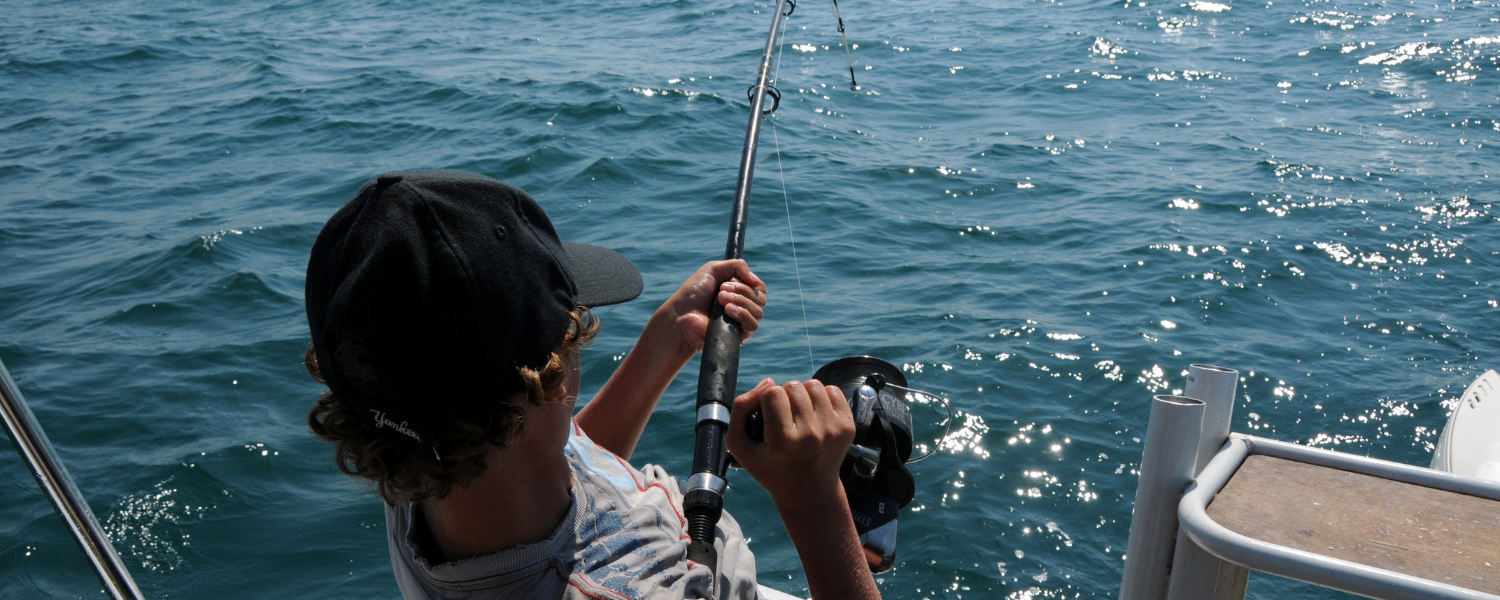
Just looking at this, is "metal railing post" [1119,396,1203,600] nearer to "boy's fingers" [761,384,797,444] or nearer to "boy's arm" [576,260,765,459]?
"boy's fingers" [761,384,797,444]

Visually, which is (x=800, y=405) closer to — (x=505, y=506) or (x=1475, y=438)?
(x=505, y=506)

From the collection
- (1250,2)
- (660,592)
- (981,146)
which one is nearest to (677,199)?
(981,146)

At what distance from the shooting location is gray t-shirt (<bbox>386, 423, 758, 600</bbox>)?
1.40 metres

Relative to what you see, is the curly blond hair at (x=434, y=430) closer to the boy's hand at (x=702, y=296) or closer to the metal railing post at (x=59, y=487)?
the metal railing post at (x=59, y=487)

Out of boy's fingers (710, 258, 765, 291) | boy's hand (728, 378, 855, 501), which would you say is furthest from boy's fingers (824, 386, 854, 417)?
boy's fingers (710, 258, 765, 291)

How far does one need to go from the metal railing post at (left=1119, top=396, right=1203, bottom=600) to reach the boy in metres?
0.54

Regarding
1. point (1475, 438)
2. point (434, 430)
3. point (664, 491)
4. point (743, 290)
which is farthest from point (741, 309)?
point (1475, 438)

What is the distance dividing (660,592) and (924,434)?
3.40 metres

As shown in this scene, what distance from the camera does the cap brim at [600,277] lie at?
1.62m

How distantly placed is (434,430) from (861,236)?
5.77m

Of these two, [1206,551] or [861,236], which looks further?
[861,236]

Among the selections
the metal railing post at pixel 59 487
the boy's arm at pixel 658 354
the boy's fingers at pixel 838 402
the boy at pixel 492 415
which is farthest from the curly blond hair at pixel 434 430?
the boy's arm at pixel 658 354

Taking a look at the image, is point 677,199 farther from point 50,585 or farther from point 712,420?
point 712,420

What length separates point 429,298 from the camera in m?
1.28
